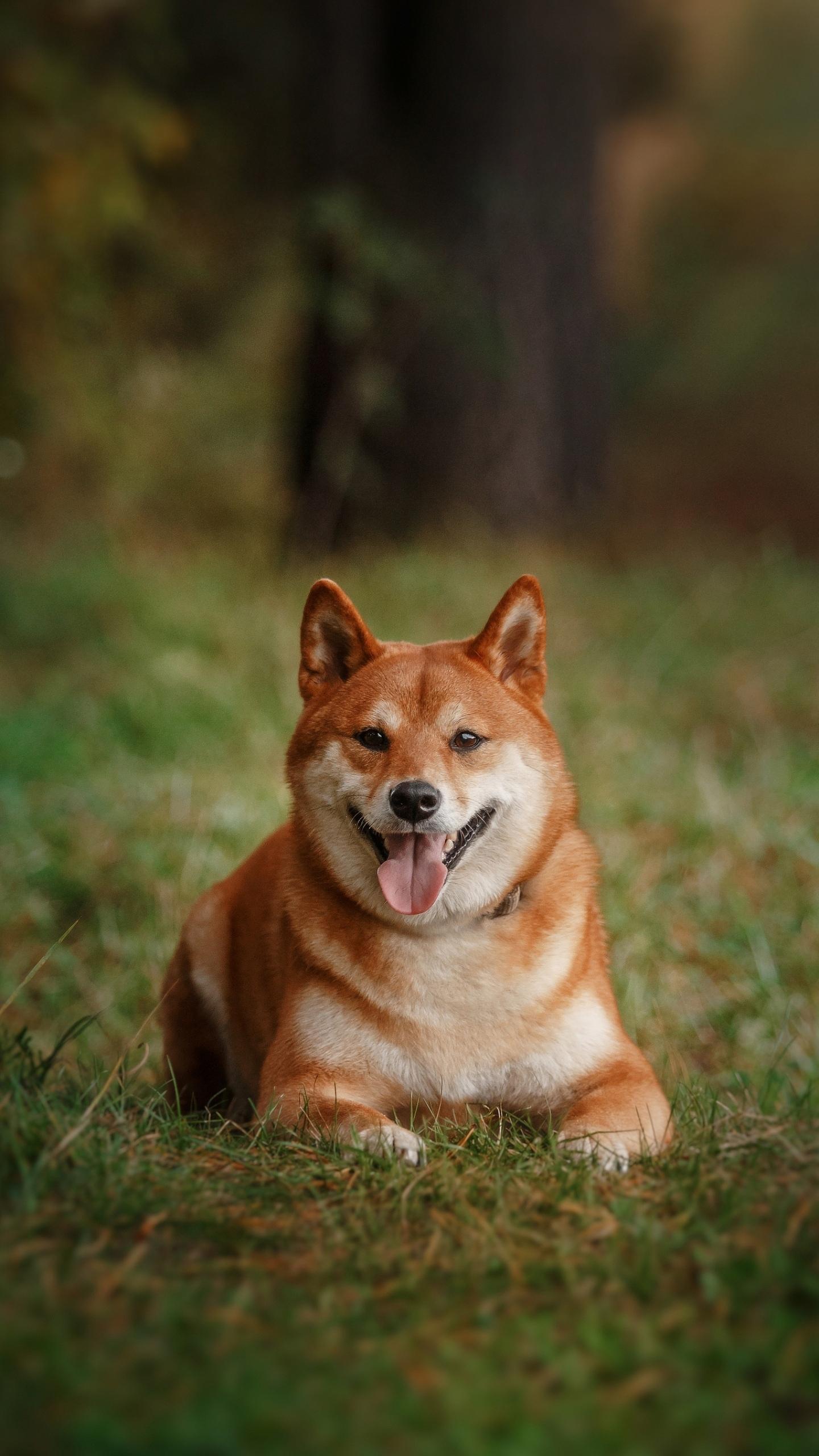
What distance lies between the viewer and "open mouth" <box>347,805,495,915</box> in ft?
8.61

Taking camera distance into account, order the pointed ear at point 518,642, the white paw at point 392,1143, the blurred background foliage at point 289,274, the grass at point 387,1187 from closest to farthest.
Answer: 1. the grass at point 387,1187
2. the white paw at point 392,1143
3. the pointed ear at point 518,642
4. the blurred background foliage at point 289,274

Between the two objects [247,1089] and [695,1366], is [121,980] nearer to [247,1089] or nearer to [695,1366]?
[247,1089]

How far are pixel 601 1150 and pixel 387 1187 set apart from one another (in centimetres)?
48

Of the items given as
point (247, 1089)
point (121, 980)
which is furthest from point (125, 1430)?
point (121, 980)

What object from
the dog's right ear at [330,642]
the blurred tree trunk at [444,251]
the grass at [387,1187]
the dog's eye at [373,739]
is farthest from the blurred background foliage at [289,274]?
the dog's eye at [373,739]

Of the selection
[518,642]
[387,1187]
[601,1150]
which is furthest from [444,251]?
[387,1187]

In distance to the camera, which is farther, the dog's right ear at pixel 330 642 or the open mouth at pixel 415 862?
the dog's right ear at pixel 330 642

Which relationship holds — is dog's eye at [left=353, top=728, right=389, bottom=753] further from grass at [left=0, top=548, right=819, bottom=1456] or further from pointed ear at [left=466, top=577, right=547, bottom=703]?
grass at [left=0, top=548, right=819, bottom=1456]

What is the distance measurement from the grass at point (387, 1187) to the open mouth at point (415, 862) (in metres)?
0.49

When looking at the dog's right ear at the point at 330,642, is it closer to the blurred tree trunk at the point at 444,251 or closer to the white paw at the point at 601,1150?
the white paw at the point at 601,1150

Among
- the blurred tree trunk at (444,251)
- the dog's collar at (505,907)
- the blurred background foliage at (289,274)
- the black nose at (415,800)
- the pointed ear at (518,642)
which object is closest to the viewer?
the black nose at (415,800)

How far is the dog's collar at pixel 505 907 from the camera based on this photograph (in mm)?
2781

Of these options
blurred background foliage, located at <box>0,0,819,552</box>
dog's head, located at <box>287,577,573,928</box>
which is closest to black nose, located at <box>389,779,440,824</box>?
dog's head, located at <box>287,577,573,928</box>

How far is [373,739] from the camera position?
9.23ft
